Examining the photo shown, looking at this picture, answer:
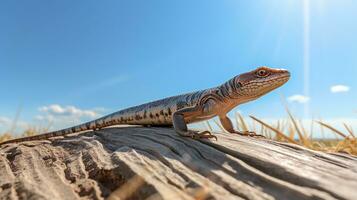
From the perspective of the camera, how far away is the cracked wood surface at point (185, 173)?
8.21ft

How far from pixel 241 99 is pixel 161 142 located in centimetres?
249

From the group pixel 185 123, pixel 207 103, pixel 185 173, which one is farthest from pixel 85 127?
pixel 185 173

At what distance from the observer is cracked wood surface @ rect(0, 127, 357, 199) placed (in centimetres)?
250

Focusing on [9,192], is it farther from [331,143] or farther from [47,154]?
[331,143]

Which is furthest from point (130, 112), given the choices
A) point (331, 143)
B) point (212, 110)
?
point (331, 143)

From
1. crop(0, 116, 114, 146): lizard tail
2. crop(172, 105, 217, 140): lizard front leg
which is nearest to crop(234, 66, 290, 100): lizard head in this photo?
crop(172, 105, 217, 140): lizard front leg

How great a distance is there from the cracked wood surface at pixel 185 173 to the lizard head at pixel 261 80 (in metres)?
1.89

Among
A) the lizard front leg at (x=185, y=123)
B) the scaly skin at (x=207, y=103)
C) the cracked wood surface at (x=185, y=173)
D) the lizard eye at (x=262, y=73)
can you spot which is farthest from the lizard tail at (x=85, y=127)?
the cracked wood surface at (x=185, y=173)

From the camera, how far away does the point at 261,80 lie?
228 inches

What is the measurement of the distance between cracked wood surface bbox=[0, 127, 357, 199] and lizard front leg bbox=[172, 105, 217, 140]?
25cm

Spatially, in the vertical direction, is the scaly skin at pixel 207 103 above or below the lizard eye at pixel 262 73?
below

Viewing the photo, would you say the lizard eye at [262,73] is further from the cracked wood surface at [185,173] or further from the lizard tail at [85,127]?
the lizard tail at [85,127]

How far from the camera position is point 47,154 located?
15.0ft

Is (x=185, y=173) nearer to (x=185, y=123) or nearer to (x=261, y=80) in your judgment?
(x=185, y=123)
